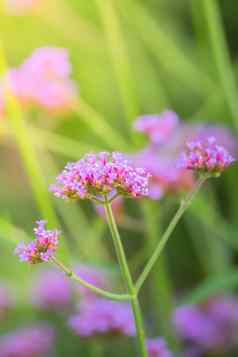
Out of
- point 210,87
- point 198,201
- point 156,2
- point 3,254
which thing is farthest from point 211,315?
point 156,2

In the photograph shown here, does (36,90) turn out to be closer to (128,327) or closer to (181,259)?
(128,327)

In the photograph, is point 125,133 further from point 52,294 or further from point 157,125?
point 157,125

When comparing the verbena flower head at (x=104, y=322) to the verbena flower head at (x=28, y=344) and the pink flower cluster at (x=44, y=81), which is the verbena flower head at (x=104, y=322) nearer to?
the verbena flower head at (x=28, y=344)

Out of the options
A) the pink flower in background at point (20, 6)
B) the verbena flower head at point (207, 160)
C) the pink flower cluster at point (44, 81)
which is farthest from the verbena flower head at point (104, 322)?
the pink flower in background at point (20, 6)

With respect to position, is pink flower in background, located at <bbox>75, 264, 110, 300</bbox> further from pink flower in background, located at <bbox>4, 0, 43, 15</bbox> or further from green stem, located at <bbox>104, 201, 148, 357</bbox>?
green stem, located at <bbox>104, 201, 148, 357</bbox>

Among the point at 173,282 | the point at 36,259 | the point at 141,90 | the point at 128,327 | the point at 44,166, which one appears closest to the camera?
the point at 36,259
